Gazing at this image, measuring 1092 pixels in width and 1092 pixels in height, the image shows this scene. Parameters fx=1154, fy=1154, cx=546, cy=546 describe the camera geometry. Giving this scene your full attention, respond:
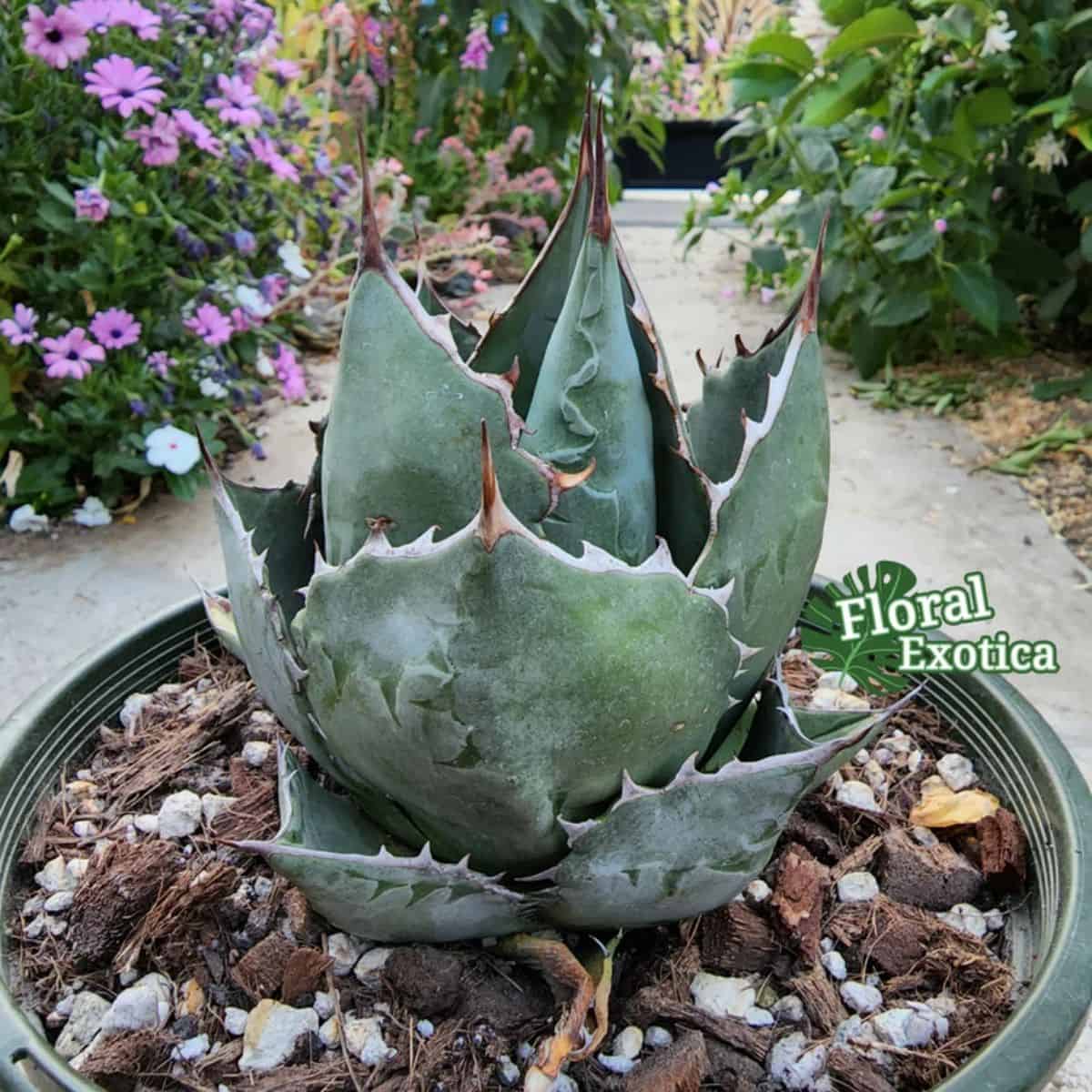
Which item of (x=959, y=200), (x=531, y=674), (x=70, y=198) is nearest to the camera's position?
(x=531, y=674)

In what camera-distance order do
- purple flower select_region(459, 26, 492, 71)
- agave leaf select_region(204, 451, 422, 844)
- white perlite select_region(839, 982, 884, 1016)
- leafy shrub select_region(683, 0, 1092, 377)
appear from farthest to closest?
purple flower select_region(459, 26, 492, 71) < leafy shrub select_region(683, 0, 1092, 377) < white perlite select_region(839, 982, 884, 1016) < agave leaf select_region(204, 451, 422, 844)

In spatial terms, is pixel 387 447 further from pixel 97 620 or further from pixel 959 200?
pixel 959 200

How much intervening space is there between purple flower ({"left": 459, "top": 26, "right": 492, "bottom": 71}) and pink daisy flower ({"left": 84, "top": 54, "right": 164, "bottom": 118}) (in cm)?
166

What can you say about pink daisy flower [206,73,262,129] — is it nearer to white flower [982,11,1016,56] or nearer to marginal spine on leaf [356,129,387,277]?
white flower [982,11,1016,56]

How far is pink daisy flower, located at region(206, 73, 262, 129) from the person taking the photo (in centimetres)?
177

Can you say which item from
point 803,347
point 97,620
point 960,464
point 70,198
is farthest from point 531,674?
point 960,464

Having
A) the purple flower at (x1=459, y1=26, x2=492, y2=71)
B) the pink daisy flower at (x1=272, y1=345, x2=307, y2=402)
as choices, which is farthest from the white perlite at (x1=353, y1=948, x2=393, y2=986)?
the purple flower at (x1=459, y1=26, x2=492, y2=71)

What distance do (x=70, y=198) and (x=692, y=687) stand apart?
147 centimetres

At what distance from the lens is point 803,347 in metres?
0.61

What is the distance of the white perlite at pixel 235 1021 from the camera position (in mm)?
693

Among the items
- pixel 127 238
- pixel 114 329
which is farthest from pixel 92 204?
pixel 114 329

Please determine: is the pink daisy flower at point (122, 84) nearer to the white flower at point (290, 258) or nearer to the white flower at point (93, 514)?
the white flower at point (290, 258)

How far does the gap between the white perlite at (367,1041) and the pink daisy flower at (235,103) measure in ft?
4.82

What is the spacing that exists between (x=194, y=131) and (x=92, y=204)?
20cm
